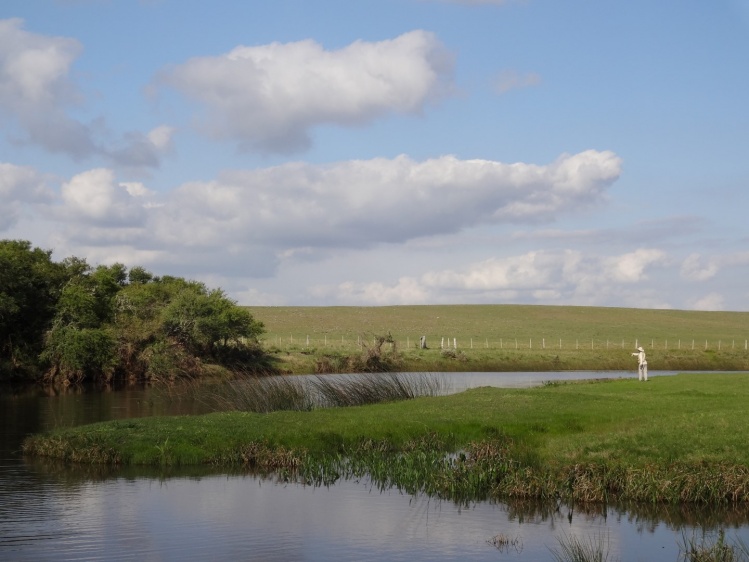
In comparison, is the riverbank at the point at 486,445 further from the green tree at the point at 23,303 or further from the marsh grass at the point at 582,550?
the green tree at the point at 23,303

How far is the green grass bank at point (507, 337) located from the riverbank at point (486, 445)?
3891 cm

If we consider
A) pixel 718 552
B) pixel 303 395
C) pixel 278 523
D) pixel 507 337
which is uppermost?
pixel 507 337

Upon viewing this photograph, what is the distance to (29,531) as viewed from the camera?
17.2 m

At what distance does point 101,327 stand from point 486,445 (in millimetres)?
45537

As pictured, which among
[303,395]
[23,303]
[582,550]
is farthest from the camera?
[23,303]

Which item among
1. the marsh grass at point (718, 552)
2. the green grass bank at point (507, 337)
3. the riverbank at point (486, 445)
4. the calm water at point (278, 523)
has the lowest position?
the calm water at point (278, 523)

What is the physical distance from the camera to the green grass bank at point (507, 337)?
3029 inches

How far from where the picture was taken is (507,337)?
11731 centimetres

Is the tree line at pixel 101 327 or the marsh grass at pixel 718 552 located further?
the tree line at pixel 101 327

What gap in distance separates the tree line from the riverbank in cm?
3152

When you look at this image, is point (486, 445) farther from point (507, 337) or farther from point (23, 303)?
point (507, 337)

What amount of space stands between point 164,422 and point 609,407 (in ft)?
49.9

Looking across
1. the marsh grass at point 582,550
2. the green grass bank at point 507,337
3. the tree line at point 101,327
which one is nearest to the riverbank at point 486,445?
the marsh grass at point 582,550

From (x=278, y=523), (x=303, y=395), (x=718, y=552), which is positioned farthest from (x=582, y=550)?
(x=303, y=395)
